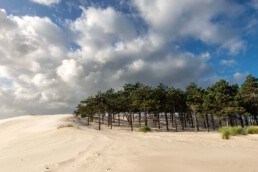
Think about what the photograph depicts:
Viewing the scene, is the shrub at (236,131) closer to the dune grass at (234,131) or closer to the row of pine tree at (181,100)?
the dune grass at (234,131)

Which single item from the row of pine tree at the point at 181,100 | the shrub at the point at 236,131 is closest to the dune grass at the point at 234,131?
the shrub at the point at 236,131

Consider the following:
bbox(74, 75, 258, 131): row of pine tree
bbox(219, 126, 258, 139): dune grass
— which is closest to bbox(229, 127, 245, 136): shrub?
bbox(219, 126, 258, 139): dune grass

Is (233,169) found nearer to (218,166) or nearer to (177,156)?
(218,166)

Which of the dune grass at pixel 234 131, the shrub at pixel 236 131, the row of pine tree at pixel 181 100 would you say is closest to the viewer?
the dune grass at pixel 234 131

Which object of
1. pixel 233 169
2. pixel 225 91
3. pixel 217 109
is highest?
pixel 225 91

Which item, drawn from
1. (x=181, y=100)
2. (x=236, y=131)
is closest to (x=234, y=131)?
(x=236, y=131)

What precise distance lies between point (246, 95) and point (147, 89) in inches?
1090

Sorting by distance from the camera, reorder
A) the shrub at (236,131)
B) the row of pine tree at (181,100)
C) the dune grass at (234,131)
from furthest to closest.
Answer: the row of pine tree at (181,100), the shrub at (236,131), the dune grass at (234,131)

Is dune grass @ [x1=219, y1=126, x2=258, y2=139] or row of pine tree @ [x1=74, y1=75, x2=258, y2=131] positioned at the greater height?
row of pine tree @ [x1=74, y1=75, x2=258, y2=131]

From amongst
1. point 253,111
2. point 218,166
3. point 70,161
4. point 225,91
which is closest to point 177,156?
point 218,166

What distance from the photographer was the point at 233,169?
34.7ft

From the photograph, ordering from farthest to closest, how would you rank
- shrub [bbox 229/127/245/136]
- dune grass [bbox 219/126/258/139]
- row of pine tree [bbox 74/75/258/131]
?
row of pine tree [bbox 74/75/258/131] < shrub [bbox 229/127/245/136] < dune grass [bbox 219/126/258/139]

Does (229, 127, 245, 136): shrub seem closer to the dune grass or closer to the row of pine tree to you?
the dune grass

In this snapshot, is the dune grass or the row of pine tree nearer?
the dune grass
